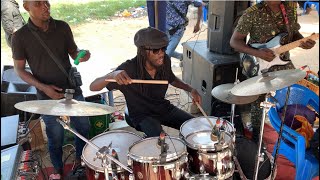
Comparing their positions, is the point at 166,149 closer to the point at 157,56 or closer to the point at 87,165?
the point at 87,165

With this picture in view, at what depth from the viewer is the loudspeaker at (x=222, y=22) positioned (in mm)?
3631

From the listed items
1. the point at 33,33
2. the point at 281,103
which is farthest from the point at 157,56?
the point at 281,103

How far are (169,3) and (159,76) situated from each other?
1.79 m

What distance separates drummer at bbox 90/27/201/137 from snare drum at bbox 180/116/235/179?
47 cm

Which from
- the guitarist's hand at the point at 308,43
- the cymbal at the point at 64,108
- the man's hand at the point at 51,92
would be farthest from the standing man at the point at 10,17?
the guitarist's hand at the point at 308,43

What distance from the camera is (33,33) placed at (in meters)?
2.57

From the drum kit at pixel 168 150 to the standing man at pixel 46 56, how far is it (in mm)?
587

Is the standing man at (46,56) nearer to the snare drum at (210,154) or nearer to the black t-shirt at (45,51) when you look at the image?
the black t-shirt at (45,51)

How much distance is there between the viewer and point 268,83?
201cm

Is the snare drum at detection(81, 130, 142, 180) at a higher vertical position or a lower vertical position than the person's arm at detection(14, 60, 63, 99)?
lower

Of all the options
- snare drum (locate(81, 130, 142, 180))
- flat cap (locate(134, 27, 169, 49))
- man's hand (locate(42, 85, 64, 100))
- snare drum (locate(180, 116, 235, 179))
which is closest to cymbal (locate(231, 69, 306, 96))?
snare drum (locate(180, 116, 235, 179))

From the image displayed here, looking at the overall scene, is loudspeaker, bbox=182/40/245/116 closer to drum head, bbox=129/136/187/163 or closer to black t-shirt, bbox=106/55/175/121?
black t-shirt, bbox=106/55/175/121

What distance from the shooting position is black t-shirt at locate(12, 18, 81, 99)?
2.56 m

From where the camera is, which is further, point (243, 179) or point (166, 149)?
point (243, 179)
